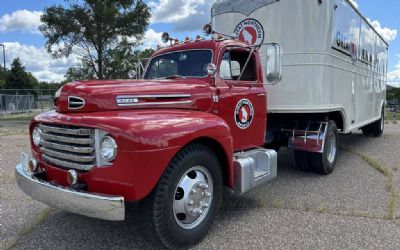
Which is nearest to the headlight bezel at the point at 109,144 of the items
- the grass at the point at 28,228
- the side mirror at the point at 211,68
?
the grass at the point at 28,228

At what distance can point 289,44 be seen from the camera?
22.0 feet

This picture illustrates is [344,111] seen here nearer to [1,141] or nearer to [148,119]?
[148,119]

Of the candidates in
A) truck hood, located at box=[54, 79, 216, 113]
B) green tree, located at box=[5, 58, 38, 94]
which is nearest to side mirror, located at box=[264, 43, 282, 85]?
truck hood, located at box=[54, 79, 216, 113]

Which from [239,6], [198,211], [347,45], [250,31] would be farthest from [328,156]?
[198,211]

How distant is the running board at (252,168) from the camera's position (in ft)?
15.1

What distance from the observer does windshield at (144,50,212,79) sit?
5.05m

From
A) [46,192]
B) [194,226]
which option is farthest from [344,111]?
[46,192]

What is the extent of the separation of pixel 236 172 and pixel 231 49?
1.73 metres

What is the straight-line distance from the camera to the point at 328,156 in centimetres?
731

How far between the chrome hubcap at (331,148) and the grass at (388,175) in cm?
88

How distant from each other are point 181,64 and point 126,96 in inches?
58.6

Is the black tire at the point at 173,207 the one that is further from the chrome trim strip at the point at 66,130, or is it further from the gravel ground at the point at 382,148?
the gravel ground at the point at 382,148

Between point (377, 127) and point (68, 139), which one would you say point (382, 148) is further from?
point (68, 139)

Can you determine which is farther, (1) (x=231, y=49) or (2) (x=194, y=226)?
(1) (x=231, y=49)
